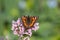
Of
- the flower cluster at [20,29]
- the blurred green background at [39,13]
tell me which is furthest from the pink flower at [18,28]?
the blurred green background at [39,13]

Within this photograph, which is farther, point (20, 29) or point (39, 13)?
point (39, 13)

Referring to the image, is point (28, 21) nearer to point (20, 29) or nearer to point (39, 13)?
point (20, 29)

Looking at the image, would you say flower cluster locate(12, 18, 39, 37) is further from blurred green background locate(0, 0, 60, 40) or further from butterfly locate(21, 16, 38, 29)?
blurred green background locate(0, 0, 60, 40)

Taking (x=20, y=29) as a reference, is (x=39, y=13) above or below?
above

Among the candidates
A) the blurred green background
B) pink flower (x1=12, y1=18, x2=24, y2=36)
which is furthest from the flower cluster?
the blurred green background

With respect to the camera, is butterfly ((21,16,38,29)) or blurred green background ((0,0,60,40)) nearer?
butterfly ((21,16,38,29))

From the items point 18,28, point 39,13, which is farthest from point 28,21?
point 39,13

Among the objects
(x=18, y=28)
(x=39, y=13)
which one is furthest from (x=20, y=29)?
(x=39, y=13)

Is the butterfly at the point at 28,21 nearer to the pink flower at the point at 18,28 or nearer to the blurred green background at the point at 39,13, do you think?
the pink flower at the point at 18,28
